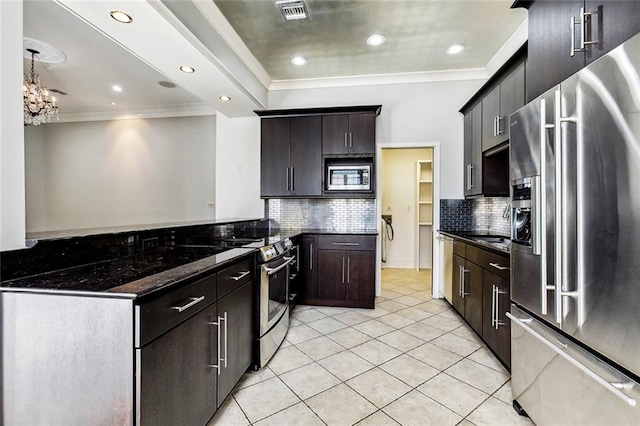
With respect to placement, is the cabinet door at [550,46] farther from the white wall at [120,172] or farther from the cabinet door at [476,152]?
the white wall at [120,172]

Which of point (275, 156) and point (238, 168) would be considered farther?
point (238, 168)

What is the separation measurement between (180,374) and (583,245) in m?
1.82

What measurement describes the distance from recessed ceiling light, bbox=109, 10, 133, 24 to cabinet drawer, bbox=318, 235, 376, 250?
8.60ft

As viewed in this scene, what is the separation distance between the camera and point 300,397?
1.88 m

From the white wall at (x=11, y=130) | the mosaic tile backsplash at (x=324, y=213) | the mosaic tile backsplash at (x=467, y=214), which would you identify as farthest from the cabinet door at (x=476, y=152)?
the white wall at (x=11, y=130)

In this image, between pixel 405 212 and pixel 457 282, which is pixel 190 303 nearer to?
pixel 457 282

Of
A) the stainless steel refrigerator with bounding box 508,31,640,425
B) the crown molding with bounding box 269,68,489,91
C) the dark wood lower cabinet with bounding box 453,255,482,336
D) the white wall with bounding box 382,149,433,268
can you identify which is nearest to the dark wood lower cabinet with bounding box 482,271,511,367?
the dark wood lower cabinet with bounding box 453,255,482,336

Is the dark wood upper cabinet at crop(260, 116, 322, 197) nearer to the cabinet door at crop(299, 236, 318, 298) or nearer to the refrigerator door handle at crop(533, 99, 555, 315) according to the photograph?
the cabinet door at crop(299, 236, 318, 298)

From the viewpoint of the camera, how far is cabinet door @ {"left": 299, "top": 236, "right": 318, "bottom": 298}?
3572mm

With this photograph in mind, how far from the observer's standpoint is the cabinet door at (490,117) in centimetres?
286

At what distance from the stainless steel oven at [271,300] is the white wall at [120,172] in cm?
315

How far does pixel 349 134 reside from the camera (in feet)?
12.1

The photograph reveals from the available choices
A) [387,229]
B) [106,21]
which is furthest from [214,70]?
[387,229]

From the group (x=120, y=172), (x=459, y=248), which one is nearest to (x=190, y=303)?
(x=459, y=248)
